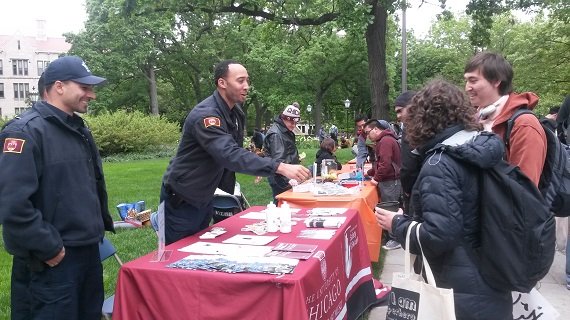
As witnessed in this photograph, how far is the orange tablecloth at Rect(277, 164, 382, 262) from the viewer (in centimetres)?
521

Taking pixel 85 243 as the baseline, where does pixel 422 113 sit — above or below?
above

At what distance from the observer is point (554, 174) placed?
2.78m

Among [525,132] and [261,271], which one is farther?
[525,132]

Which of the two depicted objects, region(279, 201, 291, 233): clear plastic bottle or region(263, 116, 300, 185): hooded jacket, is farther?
region(263, 116, 300, 185): hooded jacket

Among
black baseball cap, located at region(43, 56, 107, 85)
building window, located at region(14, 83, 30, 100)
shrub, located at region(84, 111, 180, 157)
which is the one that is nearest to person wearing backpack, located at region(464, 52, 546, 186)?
black baseball cap, located at region(43, 56, 107, 85)

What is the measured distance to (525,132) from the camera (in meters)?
Result: 2.60

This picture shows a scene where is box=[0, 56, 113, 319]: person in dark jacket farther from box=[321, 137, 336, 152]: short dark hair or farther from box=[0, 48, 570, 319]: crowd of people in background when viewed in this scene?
box=[321, 137, 336, 152]: short dark hair

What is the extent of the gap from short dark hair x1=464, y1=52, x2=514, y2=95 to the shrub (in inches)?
934

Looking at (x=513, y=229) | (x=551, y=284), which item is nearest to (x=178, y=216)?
(x=513, y=229)

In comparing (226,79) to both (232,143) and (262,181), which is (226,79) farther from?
(262,181)

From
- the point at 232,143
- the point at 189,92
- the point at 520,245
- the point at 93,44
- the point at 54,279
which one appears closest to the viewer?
the point at 520,245

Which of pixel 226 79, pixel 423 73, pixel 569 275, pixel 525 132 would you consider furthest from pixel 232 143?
pixel 423 73

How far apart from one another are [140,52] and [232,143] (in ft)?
104

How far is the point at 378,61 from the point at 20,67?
227ft
